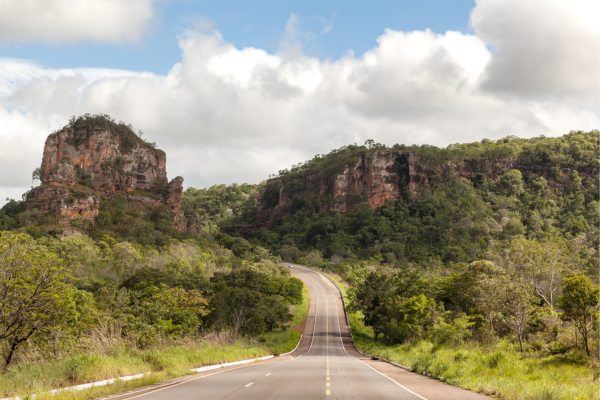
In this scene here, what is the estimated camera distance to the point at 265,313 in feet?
191

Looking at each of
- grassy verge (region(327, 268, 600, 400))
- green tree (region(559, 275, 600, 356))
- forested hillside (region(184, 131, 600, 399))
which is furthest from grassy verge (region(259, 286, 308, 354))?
green tree (region(559, 275, 600, 356))

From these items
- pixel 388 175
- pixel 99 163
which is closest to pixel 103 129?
pixel 99 163

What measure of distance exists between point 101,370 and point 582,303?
19.4 meters

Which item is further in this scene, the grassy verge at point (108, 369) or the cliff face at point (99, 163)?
the cliff face at point (99, 163)

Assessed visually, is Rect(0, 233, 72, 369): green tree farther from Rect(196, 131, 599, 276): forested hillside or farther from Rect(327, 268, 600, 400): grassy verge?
Rect(196, 131, 599, 276): forested hillside

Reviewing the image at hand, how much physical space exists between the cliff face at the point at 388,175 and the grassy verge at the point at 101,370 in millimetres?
→ 138614

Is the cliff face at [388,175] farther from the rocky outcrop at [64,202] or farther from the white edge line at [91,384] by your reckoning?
the white edge line at [91,384]

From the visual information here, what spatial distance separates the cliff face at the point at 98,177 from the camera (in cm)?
11606

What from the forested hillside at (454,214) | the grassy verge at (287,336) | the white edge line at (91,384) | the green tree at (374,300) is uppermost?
the forested hillside at (454,214)

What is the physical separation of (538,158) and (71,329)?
17436 centimetres

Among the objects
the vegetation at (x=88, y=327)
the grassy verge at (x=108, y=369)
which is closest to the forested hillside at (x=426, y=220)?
the vegetation at (x=88, y=327)

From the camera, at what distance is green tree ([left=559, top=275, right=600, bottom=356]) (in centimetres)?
2012

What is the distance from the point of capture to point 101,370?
1598 cm

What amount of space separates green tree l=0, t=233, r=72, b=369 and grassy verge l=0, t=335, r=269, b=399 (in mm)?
1760
